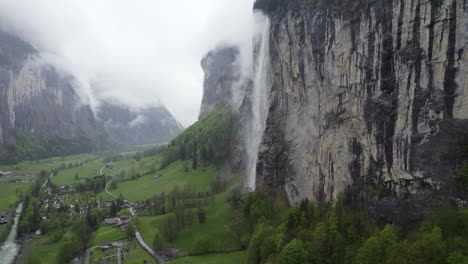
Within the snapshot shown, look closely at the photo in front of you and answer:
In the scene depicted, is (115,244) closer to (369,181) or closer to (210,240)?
(210,240)

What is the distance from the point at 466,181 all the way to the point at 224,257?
4588 cm

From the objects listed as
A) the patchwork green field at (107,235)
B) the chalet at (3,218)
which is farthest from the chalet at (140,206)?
the chalet at (3,218)

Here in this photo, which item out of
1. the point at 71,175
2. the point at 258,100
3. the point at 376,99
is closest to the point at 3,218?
the point at 71,175

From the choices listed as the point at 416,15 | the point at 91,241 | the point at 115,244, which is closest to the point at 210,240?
the point at 115,244

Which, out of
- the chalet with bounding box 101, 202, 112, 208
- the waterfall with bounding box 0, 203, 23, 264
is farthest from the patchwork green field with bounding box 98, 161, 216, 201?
the waterfall with bounding box 0, 203, 23, 264

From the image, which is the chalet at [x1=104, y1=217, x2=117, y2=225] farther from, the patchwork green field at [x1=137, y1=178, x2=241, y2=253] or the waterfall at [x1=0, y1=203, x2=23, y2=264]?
the waterfall at [x1=0, y1=203, x2=23, y2=264]

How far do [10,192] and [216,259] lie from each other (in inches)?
4694

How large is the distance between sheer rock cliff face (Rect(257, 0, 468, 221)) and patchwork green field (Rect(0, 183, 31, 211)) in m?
112

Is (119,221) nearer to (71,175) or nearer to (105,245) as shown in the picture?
(105,245)

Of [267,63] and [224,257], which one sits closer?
[224,257]

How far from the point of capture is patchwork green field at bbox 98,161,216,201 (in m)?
124

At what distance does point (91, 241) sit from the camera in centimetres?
8462

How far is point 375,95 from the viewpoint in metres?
45.1

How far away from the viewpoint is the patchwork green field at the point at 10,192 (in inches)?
4867
